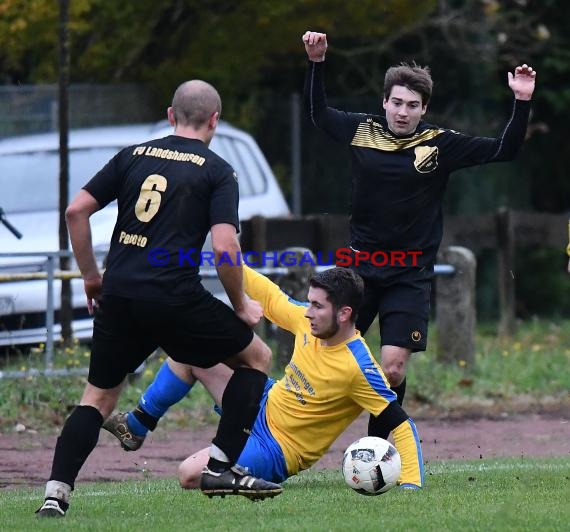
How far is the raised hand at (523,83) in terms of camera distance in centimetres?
744

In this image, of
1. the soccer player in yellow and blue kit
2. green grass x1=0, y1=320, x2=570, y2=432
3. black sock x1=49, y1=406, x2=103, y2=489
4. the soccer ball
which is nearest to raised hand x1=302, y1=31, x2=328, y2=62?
the soccer player in yellow and blue kit

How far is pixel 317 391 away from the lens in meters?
7.05

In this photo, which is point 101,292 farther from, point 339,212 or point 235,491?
point 339,212

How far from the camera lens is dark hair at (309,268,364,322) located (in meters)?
6.87

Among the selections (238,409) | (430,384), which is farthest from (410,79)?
(430,384)

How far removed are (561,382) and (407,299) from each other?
5.07 meters

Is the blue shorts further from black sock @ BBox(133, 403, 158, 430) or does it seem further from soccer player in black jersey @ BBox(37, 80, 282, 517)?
black sock @ BBox(133, 403, 158, 430)

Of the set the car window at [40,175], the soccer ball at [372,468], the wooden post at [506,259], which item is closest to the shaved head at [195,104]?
the soccer ball at [372,468]

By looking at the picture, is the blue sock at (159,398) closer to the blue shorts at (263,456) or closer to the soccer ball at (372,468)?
the blue shorts at (263,456)

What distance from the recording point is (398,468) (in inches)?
269

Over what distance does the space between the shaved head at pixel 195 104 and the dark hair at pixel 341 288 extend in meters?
0.97

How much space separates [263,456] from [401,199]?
167 cm

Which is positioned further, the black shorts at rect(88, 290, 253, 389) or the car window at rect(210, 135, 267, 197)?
the car window at rect(210, 135, 267, 197)

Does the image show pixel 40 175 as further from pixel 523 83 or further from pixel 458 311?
pixel 523 83
